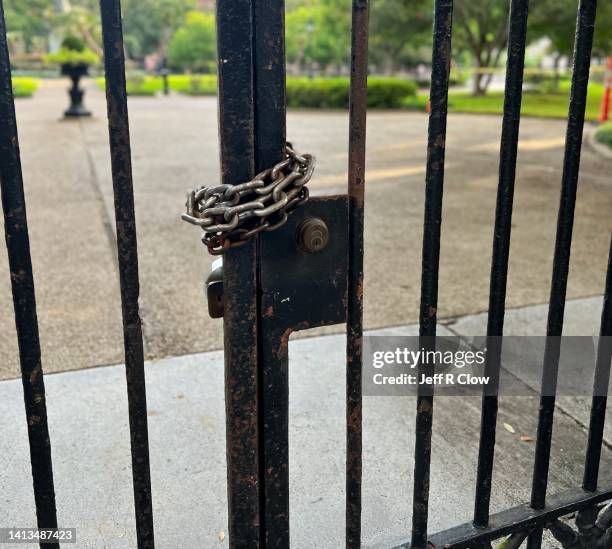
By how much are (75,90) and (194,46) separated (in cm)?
4053

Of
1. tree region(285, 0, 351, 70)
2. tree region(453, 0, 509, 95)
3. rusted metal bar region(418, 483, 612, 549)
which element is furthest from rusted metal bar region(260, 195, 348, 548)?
tree region(285, 0, 351, 70)

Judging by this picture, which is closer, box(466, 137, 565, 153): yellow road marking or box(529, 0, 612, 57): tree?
box(466, 137, 565, 153): yellow road marking

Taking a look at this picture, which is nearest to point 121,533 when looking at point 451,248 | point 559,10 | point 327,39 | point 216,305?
point 216,305

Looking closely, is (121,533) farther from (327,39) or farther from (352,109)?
(327,39)

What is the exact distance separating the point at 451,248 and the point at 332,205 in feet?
13.5

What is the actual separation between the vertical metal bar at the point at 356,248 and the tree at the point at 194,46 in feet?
177

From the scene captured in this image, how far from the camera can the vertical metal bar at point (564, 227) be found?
1.39 m

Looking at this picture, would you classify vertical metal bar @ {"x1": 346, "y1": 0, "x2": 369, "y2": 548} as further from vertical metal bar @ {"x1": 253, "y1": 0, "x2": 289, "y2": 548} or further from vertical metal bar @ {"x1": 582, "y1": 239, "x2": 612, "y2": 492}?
vertical metal bar @ {"x1": 582, "y1": 239, "x2": 612, "y2": 492}

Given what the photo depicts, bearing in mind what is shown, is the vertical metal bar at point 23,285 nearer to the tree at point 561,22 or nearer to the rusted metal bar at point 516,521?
the rusted metal bar at point 516,521

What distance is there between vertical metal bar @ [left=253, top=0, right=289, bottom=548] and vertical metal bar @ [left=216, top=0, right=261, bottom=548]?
2 centimetres

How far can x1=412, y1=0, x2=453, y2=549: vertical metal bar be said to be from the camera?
4.09ft

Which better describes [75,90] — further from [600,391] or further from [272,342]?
[272,342]

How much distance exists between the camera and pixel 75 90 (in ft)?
52.0

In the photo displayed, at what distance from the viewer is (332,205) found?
120 cm
